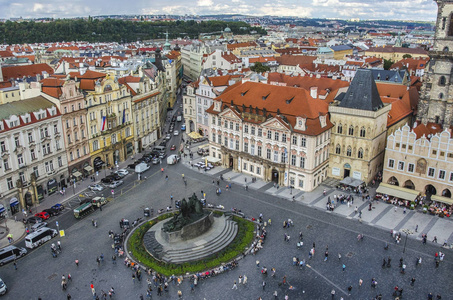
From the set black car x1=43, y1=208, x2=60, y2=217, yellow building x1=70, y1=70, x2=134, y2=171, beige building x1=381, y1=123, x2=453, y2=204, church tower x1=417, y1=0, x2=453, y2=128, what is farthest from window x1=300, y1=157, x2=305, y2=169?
black car x1=43, y1=208, x2=60, y2=217

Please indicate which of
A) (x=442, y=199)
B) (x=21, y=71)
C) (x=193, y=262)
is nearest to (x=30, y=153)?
(x=193, y=262)

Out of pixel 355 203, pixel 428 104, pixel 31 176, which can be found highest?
pixel 428 104

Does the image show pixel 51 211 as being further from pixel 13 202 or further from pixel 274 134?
pixel 274 134

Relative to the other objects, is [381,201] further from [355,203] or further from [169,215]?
[169,215]

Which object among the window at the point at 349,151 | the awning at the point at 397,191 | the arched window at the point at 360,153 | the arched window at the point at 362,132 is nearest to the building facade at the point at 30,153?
the window at the point at 349,151

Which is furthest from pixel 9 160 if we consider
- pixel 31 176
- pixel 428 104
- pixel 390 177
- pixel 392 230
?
pixel 428 104
